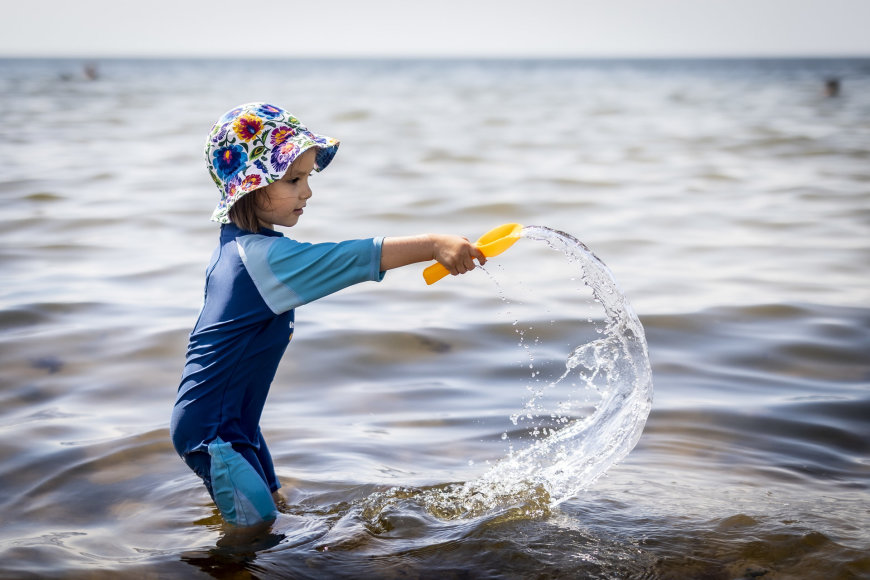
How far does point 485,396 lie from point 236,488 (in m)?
2.10

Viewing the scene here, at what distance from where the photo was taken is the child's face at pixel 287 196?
3166 millimetres

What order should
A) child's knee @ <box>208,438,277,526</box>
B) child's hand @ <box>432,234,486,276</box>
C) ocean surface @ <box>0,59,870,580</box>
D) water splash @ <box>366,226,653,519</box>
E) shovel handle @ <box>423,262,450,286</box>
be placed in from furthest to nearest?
water splash @ <box>366,226,653,519</box> < ocean surface @ <box>0,59,870,580</box> < child's knee @ <box>208,438,277,526</box> < shovel handle @ <box>423,262,450,286</box> < child's hand @ <box>432,234,486,276</box>

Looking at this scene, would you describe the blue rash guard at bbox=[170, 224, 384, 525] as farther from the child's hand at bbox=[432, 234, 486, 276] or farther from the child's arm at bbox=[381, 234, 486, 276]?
the child's hand at bbox=[432, 234, 486, 276]

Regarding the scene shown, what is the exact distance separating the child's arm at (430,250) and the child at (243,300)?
0.06 meters

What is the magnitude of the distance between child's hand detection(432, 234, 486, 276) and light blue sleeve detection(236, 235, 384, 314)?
0.61ft

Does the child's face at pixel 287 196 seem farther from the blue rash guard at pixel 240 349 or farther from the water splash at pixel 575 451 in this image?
the water splash at pixel 575 451

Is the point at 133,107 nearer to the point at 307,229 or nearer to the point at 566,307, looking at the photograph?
the point at 307,229

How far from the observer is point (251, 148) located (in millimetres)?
3131

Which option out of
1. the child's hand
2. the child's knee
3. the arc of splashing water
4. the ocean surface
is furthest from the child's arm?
the child's knee

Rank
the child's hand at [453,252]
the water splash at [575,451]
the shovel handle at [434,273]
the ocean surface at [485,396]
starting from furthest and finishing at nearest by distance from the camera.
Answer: the water splash at [575,451]
the ocean surface at [485,396]
the shovel handle at [434,273]
the child's hand at [453,252]

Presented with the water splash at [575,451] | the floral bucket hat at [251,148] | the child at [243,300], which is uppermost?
the floral bucket hat at [251,148]

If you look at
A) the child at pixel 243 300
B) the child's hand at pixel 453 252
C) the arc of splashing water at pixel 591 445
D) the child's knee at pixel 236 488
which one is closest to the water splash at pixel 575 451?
the arc of splashing water at pixel 591 445

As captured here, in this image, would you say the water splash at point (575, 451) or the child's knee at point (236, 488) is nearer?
the child's knee at point (236, 488)

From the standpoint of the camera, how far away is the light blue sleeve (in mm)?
2898
